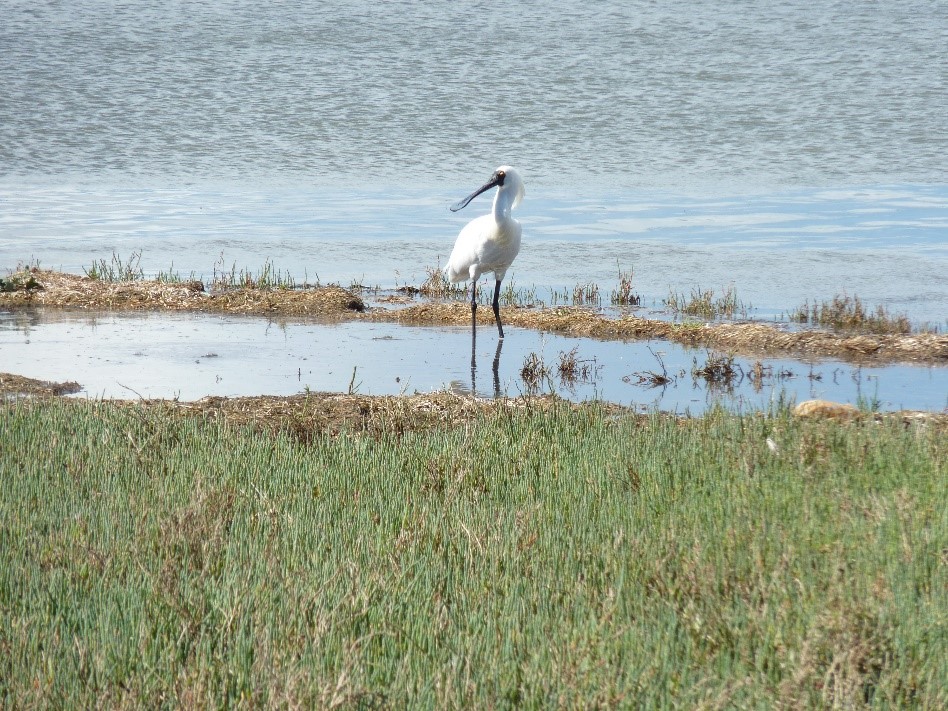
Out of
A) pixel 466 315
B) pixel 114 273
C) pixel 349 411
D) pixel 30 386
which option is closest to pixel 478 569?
pixel 349 411

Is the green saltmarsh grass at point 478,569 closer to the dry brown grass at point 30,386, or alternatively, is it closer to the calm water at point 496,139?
the dry brown grass at point 30,386

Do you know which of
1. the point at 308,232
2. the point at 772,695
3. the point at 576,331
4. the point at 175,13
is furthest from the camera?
the point at 175,13

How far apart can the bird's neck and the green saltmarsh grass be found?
6.38 metres

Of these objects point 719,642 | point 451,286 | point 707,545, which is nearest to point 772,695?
point 719,642

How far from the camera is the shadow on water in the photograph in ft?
32.0

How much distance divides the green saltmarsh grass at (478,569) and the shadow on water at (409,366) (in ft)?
8.49

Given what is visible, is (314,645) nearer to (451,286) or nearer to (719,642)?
(719,642)

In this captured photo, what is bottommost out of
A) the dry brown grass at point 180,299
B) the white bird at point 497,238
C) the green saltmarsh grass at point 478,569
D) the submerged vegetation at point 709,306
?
the green saltmarsh grass at point 478,569

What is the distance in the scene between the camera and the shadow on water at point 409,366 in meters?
9.77

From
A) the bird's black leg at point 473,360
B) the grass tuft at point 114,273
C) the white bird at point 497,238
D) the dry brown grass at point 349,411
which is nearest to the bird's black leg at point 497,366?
the bird's black leg at point 473,360

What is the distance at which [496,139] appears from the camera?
31.4 meters

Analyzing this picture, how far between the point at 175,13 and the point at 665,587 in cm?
5417

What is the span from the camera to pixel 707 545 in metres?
4.64

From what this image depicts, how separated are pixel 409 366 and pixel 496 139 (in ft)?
69.6
